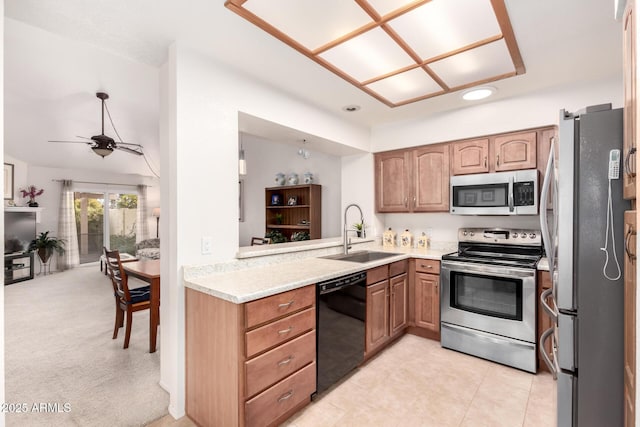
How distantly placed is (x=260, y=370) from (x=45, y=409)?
1.59 metres

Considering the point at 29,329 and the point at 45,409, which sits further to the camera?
the point at 29,329

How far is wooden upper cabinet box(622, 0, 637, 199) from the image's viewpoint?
3.55 ft

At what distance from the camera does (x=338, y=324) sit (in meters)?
2.20

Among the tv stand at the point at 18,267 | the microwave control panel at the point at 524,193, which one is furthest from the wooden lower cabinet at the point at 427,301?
the tv stand at the point at 18,267

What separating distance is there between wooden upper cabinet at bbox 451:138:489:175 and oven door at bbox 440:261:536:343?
3.41ft

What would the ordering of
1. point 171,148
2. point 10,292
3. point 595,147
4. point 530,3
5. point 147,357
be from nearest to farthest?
point 595,147, point 530,3, point 171,148, point 147,357, point 10,292

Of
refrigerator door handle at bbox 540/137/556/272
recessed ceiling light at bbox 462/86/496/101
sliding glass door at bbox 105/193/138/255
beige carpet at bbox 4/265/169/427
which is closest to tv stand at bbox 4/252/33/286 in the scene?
sliding glass door at bbox 105/193/138/255

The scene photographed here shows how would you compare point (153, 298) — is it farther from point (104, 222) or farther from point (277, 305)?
point (104, 222)

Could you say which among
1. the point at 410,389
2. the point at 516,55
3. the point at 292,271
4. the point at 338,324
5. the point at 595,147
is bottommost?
the point at 410,389

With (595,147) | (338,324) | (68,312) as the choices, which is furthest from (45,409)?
(595,147)

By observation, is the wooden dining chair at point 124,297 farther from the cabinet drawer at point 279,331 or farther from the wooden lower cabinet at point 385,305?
the wooden lower cabinet at point 385,305

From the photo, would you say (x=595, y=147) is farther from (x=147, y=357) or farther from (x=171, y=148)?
(x=147, y=357)

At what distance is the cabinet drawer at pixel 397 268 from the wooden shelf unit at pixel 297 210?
2.31 m


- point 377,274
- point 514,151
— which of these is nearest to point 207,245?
point 377,274
